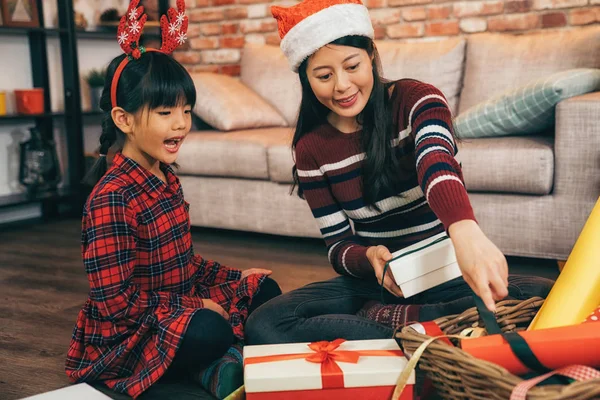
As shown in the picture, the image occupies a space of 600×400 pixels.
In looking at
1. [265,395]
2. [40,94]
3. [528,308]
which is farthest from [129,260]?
[40,94]

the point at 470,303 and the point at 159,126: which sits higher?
the point at 159,126

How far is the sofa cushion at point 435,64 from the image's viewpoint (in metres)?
2.91

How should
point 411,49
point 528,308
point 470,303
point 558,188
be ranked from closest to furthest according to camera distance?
point 528,308, point 470,303, point 558,188, point 411,49

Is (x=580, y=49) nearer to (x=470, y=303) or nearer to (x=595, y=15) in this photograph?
(x=595, y=15)

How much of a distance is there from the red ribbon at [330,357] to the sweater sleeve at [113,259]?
0.35m

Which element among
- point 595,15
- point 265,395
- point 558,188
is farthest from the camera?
point 595,15

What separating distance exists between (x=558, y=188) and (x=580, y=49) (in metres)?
0.71

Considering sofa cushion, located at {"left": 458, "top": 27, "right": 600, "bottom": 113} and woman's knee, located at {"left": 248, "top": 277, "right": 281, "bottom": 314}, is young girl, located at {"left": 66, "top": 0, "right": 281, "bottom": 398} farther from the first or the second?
sofa cushion, located at {"left": 458, "top": 27, "right": 600, "bottom": 113}

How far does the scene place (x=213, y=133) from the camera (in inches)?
120

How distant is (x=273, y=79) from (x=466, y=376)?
8.65 ft

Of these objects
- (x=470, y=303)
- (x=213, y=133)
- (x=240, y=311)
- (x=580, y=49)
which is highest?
(x=580, y=49)

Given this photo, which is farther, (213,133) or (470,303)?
(213,133)

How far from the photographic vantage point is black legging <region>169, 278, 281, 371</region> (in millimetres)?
1349

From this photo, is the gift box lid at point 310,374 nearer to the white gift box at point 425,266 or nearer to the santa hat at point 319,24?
the white gift box at point 425,266
